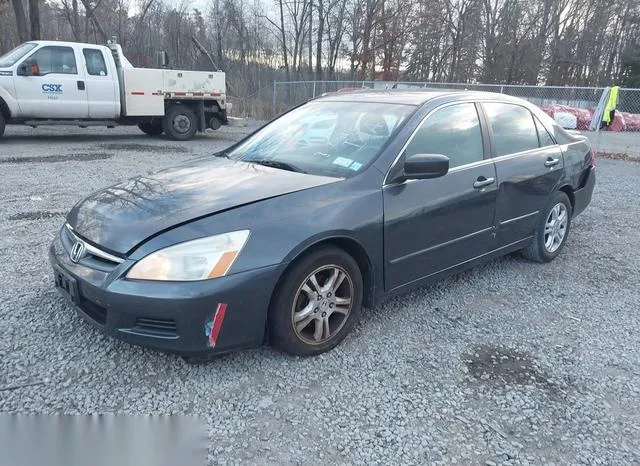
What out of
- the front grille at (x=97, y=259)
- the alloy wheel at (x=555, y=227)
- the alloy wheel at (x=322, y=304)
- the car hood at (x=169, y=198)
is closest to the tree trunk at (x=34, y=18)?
the car hood at (x=169, y=198)

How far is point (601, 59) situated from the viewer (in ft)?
123

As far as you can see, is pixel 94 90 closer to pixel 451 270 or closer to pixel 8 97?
pixel 8 97

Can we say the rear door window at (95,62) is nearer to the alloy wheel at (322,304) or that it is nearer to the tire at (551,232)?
the tire at (551,232)

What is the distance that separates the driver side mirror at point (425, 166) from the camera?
10.2 feet

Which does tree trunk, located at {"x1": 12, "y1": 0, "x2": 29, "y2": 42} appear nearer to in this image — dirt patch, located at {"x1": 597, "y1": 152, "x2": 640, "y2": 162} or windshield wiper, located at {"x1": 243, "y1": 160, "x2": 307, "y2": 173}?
windshield wiper, located at {"x1": 243, "y1": 160, "x2": 307, "y2": 173}

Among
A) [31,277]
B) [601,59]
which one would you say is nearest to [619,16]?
[601,59]

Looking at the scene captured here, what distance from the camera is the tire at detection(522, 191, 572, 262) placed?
14.9ft

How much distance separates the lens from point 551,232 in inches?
186

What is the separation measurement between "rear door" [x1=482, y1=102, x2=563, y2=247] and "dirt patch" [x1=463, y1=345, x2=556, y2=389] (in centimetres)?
120

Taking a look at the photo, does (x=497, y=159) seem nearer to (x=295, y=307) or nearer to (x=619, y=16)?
(x=295, y=307)

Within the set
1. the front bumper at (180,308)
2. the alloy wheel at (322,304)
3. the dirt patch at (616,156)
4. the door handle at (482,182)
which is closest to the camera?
the front bumper at (180,308)

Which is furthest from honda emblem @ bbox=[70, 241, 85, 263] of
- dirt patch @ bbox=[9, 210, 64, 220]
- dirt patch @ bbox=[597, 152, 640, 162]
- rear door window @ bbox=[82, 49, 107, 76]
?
dirt patch @ bbox=[597, 152, 640, 162]

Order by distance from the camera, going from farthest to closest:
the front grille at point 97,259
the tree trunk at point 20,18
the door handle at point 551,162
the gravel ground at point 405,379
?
the tree trunk at point 20,18, the door handle at point 551,162, the front grille at point 97,259, the gravel ground at point 405,379

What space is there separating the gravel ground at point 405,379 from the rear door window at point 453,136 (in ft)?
3.67
